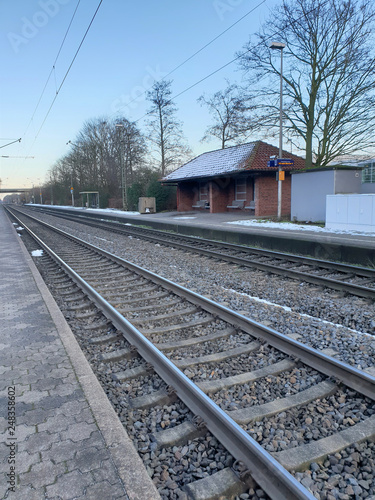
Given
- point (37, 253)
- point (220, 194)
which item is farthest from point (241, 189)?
point (37, 253)

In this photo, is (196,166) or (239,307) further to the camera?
(196,166)

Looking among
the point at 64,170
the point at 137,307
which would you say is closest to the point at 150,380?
the point at 137,307

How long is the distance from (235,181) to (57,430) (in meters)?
26.0

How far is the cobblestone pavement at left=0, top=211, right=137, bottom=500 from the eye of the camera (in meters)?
2.21

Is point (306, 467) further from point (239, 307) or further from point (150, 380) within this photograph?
point (239, 307)

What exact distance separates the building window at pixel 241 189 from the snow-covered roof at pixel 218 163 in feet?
5.81

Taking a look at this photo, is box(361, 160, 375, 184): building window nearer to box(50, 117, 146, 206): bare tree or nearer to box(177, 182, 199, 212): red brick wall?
box(177, 182, 199, 212): red brick wall

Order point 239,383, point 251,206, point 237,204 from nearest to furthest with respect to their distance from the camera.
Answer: point 239,383 → point 251,206 → point 237,204

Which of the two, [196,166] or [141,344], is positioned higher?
[196,166]

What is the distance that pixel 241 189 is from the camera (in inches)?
1071

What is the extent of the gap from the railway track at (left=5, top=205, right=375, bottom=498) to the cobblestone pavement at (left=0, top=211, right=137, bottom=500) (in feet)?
1.57

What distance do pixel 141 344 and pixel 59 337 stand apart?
1.07 meters

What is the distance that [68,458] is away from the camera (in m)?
2.45

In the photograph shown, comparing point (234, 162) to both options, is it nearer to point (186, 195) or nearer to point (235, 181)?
point (235, 181)
